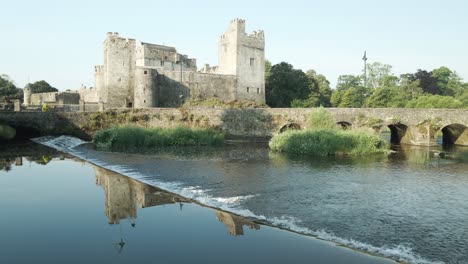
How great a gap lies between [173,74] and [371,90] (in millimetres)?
49563

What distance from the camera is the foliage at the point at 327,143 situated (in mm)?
29203

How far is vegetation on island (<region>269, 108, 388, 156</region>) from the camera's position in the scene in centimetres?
2922

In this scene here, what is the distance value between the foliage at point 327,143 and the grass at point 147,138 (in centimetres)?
724

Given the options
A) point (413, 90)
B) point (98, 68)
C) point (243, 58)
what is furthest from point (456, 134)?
point (98, 68)

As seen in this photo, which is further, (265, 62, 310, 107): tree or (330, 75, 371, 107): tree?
(330, 75, 371, 107): tree

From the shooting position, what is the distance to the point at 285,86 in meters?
65.1

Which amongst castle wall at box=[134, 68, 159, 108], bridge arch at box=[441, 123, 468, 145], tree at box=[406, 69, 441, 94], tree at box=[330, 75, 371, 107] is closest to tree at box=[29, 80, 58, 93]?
castle wall at box=[134, 68, 159, 108]

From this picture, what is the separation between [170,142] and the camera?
113ft

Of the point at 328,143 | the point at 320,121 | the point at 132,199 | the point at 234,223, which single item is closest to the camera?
the point at 234,223

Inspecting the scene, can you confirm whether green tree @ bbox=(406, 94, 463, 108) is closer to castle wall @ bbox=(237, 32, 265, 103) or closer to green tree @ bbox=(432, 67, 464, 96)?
castle wall @ bbox=(237, 32, 265, 103)

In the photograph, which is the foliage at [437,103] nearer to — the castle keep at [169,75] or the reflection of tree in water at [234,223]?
the castle keep at [169,75]

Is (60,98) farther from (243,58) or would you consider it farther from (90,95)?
(243,58)

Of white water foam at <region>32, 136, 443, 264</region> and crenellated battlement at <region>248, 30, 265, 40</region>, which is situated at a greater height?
crenellated battlement at <region>248, 30, 265, 40</region>

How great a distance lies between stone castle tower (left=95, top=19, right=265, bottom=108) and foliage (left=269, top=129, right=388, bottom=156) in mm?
22405
